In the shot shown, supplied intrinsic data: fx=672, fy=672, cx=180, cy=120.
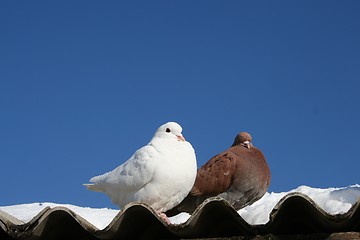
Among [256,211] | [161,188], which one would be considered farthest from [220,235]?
[256,211]

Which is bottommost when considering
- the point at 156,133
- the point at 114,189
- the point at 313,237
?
the point at 313,237

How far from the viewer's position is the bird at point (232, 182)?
6332 millimetres

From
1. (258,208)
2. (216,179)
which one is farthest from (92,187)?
(258,208)

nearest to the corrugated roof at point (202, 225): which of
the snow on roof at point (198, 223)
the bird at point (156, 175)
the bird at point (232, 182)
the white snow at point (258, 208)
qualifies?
the snow on roof at point (198, 223)

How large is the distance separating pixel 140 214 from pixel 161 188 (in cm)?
186

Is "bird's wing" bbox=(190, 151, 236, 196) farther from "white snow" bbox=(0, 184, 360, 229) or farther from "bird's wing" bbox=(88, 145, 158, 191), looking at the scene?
"bird's wing" bbox=(88, 145, 158, 191)

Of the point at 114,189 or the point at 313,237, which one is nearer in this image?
the point at 313,237

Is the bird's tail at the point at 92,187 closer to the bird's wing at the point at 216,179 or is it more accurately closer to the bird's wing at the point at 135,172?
the bird's wing at the point at 135,172

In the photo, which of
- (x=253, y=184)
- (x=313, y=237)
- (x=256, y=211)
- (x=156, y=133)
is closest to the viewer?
(x=313, y=237)

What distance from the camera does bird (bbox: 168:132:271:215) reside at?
20.8 feet

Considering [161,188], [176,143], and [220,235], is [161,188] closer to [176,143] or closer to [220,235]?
[176,143]

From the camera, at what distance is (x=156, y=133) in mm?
5629

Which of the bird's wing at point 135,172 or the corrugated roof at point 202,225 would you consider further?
the bird's wing at point 135,172

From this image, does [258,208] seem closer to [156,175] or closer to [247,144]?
[247,144]
